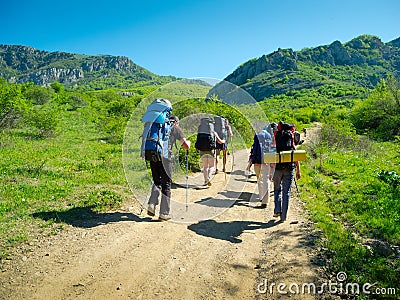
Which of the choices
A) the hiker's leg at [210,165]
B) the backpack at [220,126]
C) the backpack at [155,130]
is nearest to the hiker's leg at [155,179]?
the backpack at [155,130]

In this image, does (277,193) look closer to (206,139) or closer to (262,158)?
(262,158)

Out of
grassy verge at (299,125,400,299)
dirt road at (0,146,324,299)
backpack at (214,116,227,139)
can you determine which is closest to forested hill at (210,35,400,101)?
grassy verge at (299,125,400,299)

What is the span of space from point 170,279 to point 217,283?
28.4 inches

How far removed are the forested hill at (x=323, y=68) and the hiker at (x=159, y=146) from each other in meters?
104

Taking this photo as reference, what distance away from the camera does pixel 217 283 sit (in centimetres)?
468

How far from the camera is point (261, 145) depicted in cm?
860

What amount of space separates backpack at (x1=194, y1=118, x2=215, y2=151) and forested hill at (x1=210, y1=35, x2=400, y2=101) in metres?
101

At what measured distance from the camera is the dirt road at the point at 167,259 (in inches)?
173

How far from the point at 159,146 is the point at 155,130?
1.23ft

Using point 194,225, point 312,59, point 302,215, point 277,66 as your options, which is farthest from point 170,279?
point 312,59

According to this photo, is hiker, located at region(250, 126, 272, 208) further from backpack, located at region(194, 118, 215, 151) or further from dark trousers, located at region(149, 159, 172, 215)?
dark trousers, located at region(149, 159, 172, 215)

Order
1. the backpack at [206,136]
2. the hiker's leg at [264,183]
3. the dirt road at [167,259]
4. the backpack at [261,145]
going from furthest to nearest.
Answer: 1. the backpack at [206,136]
2. the hiker's leg at [264,183]
3. the backpack at [261,145]
4. the dirt road at [167,259]

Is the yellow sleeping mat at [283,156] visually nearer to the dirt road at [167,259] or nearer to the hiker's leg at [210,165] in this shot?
the dirt road at [167,259]

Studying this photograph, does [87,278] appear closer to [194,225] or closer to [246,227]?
[194,225]
